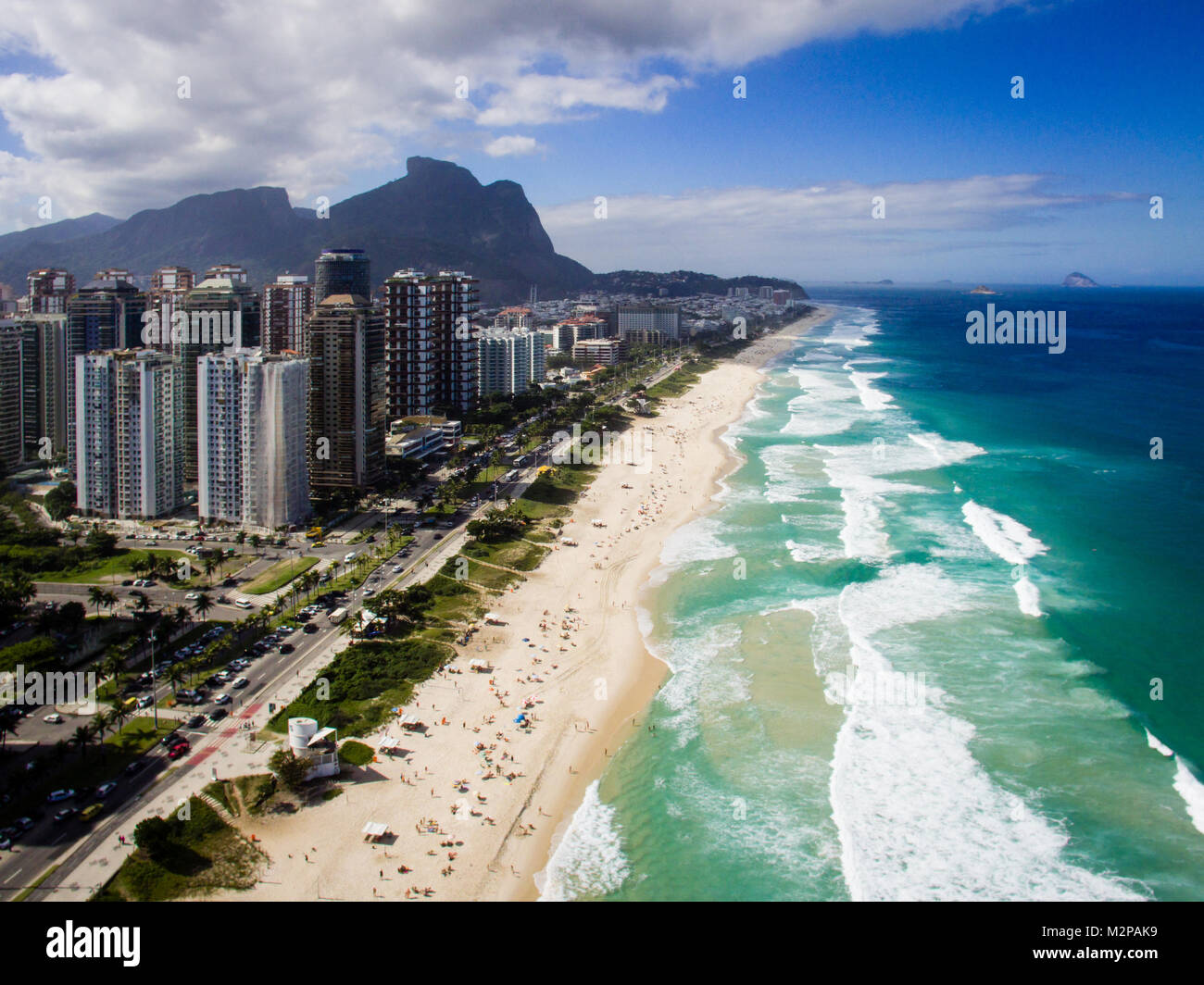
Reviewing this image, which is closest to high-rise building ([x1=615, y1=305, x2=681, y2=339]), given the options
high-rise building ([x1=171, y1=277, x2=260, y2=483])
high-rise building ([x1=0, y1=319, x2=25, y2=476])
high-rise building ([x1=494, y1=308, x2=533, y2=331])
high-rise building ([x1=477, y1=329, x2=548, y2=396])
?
high-rise building ([x1=494, y1=308, x2=533, y2=331])

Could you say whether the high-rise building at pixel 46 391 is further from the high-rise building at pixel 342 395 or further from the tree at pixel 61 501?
the high-rise building at pixel 342 395

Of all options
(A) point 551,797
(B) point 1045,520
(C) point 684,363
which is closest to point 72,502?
(A) point 551,797

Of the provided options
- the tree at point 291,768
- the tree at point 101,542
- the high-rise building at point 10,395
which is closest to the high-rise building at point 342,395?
the tree at point 101,542

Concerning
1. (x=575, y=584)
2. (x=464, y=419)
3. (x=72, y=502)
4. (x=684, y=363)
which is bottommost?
(x=575, y=584)

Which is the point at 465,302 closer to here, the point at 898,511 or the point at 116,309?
the point at 116,309

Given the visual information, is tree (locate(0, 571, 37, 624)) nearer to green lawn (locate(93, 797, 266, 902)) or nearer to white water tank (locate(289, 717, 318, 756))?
white water tank (locate(289, 717, 318, 756))
